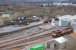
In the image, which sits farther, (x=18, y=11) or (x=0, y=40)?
(x=18, y=11)

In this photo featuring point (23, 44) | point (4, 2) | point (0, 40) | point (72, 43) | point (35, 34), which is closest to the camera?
point (72, 43)

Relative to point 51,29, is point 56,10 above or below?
above

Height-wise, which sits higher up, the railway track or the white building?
the white building

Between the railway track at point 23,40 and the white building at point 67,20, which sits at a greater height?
the white building at point 67,20

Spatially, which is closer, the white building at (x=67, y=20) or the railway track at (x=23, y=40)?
the railway track at (x=23, y=40)

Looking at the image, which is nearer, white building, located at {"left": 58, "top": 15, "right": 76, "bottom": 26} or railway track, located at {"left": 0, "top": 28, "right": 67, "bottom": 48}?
railway track, located at {"left": 0, "top": 28, "right": 67, "bottom": 48}

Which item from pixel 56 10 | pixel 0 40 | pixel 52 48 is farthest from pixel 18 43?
pixel 56 10

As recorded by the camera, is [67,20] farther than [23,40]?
Yes

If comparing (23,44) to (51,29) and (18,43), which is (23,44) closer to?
(18,43)

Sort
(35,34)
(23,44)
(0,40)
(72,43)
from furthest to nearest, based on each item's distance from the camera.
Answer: (35,34)
(0,40)
(23,44)
(72,43)

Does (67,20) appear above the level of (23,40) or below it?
above

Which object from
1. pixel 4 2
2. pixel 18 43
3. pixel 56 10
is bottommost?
pixel 18 43
